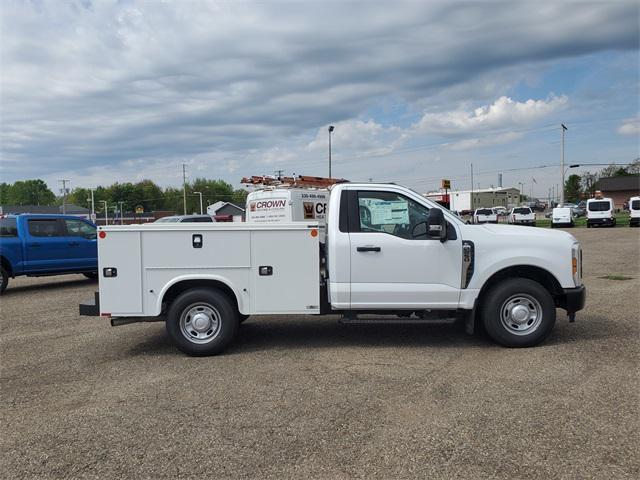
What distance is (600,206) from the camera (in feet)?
130

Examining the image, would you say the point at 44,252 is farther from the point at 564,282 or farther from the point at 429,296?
the point at 564,282

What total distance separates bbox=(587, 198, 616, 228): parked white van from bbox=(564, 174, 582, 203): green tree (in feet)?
231

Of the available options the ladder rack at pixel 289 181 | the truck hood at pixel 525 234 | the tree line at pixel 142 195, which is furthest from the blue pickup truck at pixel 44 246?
the tree line at pixel 142 195

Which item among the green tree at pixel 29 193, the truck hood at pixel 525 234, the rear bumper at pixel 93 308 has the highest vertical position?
the green tree at pixel 29 193

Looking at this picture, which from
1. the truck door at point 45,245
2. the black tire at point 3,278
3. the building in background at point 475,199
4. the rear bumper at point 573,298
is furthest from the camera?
the building in background at point 475,199

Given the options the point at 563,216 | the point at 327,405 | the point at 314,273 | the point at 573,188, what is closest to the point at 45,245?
the point at 314,273

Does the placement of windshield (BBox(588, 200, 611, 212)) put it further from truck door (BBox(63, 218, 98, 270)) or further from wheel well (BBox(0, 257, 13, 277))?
wheel well (BBox(0, 257, 13, 277))

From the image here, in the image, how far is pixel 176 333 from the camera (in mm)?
6516

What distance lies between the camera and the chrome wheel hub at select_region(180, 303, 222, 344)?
21.5 feet

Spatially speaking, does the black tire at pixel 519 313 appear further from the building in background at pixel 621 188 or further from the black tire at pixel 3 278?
the building in background at pixel 621 188

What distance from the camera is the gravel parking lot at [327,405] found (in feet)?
12.6

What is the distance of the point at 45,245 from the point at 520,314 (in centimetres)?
1159

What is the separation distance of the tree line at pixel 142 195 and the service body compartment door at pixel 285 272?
138m

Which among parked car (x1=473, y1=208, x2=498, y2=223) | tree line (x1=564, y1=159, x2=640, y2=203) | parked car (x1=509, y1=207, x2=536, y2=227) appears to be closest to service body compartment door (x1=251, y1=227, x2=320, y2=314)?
parked car (x1=473, y1=208, x2=498, y2=223)
